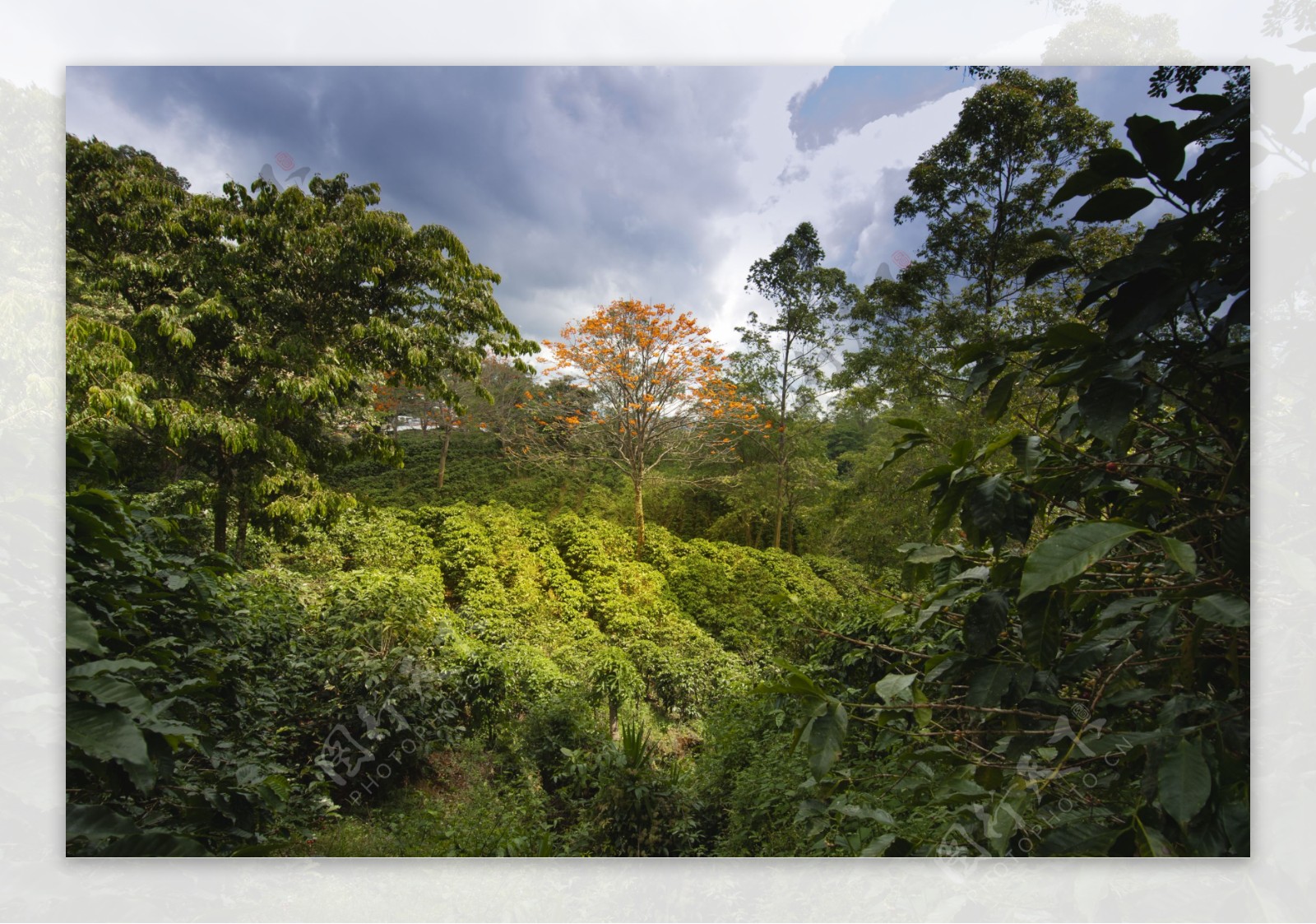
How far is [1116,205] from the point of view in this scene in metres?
0.79

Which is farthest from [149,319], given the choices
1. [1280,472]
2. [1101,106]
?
Result: [1101,106]

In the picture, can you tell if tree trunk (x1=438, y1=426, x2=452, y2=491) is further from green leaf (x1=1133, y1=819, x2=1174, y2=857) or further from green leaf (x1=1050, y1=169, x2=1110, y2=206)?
green leaf (x1=1133, y1=819, x2=1174, y2=857)

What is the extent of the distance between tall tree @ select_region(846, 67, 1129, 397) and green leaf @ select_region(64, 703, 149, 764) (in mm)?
2198

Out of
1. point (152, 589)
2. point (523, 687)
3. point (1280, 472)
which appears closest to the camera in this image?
point (1280, 472)

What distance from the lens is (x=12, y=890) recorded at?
46.0 inches

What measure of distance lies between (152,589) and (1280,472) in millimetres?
2134

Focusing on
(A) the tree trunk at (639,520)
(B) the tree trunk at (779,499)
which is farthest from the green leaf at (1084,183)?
(A) the tree trunk at (639,520)

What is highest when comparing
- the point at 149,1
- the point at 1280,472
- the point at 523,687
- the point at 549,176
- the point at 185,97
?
the point at 149,1

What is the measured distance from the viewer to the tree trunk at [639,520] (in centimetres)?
285

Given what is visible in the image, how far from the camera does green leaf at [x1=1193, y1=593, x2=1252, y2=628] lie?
0.73 meters

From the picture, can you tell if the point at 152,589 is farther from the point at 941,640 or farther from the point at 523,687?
the point at 941,640

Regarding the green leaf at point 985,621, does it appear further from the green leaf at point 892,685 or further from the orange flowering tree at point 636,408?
the orange flowering tree at point 636,408

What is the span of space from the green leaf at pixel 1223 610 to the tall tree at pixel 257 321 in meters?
2.23

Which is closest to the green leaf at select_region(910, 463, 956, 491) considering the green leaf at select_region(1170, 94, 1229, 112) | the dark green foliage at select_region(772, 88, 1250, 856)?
the dark green foliage at select_region(772, 88, 1250, 856)
